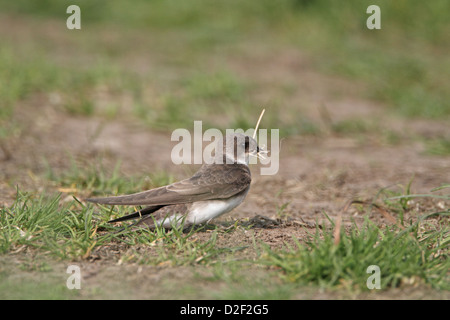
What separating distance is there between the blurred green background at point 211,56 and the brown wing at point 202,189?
3.18 metres

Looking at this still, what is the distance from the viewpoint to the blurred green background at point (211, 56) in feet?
29.3

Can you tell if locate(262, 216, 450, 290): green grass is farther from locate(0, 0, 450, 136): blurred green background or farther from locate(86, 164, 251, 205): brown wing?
locate(0, 0, 450, 136): blurred green background

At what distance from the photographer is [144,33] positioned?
13.6 metres

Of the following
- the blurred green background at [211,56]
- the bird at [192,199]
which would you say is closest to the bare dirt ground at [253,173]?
Result: the bird at [192,199]

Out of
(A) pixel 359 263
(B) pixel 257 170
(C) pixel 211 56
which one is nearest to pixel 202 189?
(A) pixel 359 263

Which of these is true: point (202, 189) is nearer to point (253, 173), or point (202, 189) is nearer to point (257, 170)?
point (253, 173)

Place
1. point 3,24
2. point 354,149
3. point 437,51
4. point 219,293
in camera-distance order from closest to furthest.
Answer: point 219,293 → point 354,149 → point 437,51 → point 3,24

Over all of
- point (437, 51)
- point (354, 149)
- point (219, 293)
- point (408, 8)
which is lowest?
point (219, 293)

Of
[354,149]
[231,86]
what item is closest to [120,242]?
[354,149]

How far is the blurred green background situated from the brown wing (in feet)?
10.4

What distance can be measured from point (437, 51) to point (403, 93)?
246 cm

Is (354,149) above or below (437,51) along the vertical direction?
below

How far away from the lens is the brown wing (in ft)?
15.0

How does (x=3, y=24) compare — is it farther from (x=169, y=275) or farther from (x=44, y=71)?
(x=169, y=275)
